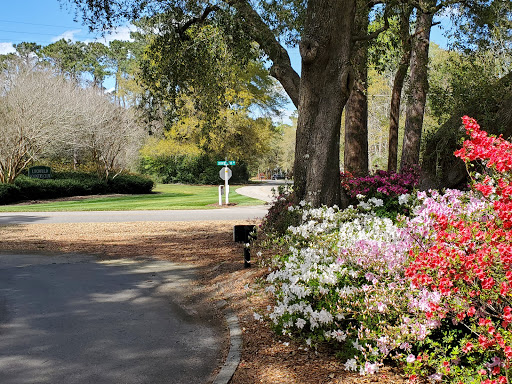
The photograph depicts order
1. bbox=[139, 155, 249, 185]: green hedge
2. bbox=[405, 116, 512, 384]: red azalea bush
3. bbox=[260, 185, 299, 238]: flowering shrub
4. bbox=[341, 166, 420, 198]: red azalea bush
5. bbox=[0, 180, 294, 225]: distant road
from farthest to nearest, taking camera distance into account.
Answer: bbox=[139, 155, 249, 185]: green hedge, bbox=[0, 180, 294, 225]: distant road, bbox=[341, 166, 420, 198]: red azalea bush, bbox=[260, 185, 299, 238]: flowering shrub, bbox=[405, 116, 512, 384]: red azalea bush

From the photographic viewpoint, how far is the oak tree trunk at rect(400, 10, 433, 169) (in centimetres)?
1476

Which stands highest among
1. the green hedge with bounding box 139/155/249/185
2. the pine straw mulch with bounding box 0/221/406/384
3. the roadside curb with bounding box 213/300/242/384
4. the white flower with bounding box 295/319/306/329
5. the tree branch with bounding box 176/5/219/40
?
the tree branch with bounding box 176/5/219/40

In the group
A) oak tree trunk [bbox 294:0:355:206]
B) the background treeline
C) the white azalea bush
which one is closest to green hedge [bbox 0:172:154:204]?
the background treeline

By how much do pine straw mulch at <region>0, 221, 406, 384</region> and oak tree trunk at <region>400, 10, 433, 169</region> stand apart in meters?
6.53

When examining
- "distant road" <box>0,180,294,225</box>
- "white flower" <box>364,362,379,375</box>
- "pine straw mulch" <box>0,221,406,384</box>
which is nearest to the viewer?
"white flower" <box>364,362,379,375</box>

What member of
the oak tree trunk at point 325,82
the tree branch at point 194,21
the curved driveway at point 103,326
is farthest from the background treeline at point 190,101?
the curved driveway at point 103,326

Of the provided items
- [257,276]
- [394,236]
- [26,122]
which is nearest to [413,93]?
[257,276]

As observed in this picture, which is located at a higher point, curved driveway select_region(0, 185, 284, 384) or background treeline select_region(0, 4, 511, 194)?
background treeline select_region(0, 4, 511, 194)

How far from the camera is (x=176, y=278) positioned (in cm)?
838

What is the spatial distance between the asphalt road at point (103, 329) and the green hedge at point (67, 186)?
19.3 meters

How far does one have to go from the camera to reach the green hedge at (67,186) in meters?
26.1

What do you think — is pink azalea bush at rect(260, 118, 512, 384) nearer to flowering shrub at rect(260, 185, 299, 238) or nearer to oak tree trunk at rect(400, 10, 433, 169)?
Answer: flowering shrub at rect(260, 185, 299, 238)

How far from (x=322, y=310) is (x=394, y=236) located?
1218 mm

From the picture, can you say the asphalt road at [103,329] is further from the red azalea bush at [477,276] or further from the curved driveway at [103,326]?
the red azalea bush at [477,276]
